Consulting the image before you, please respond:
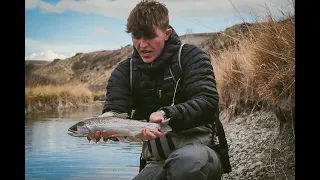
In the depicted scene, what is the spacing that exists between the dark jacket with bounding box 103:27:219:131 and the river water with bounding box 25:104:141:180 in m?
0.35

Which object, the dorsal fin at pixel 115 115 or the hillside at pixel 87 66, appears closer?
the dorsal fin at pixel 115 115

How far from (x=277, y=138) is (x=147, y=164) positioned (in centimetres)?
79

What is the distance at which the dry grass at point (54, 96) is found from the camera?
250 cm

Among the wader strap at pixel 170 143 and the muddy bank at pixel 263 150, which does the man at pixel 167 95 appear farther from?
the muddy bank at pixel 263 150

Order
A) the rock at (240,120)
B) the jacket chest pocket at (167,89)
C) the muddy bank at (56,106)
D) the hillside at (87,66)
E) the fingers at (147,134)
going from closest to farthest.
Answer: the fingers at (147,134)
the jacket chest pocket at (167,89)
the hillside at (87,66)
the muddy bank at (56,106)
the rock at (240,120)

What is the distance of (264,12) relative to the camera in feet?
7.94

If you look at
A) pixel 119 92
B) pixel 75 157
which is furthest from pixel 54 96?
pixel 119 92

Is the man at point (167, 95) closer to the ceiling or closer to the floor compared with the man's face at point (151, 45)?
closer to the floor

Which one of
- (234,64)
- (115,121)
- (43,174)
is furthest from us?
(234,64)

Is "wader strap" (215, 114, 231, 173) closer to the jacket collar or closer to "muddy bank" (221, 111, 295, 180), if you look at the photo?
the jacket collar

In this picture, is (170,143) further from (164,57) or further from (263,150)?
(263,150)

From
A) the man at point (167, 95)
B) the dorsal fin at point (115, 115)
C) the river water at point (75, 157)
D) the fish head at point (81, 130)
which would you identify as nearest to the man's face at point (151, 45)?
the man at point (167, 95)
